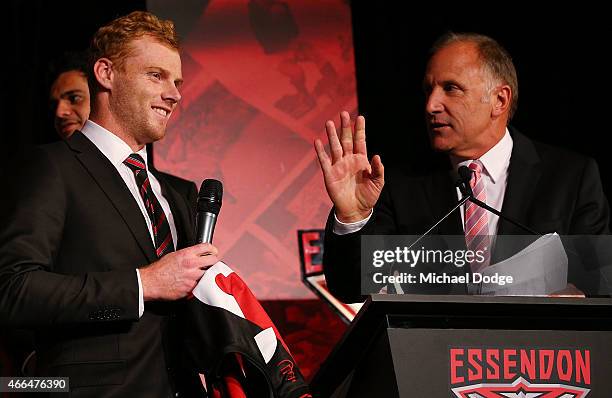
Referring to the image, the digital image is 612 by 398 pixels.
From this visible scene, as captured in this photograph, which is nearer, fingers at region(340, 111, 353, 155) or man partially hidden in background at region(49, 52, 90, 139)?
fingers at region(340, 111, 353, 155)

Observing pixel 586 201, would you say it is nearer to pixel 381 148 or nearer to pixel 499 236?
pixel 499 236

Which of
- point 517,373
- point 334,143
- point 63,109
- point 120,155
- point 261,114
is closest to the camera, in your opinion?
point 517,373

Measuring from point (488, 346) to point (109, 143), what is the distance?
1.17 m

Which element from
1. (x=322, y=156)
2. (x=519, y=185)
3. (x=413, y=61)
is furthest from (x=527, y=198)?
(x=413, y=61)

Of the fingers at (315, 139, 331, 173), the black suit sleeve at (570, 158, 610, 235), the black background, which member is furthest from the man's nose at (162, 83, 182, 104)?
the black background

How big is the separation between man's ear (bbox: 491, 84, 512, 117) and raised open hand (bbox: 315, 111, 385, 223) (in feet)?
2.65

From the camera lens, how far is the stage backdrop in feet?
13.5

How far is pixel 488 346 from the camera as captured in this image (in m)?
1.89

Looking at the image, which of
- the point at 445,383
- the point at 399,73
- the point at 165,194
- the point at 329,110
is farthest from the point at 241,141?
the point at 445,383

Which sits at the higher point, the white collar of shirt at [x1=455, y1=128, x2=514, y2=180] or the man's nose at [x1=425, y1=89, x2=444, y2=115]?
the man's nose at [x1=425, y1=89, x2=444, y2=115]

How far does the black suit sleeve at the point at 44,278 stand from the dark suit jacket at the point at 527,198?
94 centimetres

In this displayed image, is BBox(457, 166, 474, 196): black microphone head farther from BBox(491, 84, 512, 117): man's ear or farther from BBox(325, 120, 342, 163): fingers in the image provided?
BBox(491, 84, 512, 117): man's ear

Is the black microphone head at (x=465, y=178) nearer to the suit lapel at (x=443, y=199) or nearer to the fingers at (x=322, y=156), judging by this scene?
the fingers at (x=322, y=156)

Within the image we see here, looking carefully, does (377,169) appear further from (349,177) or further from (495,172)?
(495,172)
